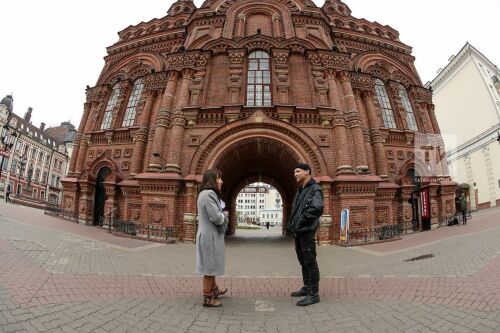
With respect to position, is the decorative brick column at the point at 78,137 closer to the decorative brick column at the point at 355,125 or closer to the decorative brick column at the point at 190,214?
the decorative brick column at the point at 190,214

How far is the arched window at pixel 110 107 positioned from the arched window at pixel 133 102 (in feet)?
3.92

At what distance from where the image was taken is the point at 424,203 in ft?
49.5

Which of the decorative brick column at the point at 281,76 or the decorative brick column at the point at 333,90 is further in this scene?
the decorative brick column at the point at 281,76

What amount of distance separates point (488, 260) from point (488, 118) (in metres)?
32.7

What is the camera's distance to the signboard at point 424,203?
48.9ft

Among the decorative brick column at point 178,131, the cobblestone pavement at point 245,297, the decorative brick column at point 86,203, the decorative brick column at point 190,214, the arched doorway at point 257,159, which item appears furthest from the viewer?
the decorative brick column at point 86,203

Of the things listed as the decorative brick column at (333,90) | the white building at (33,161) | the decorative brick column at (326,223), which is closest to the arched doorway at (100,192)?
the decorative brick column at (326,223)

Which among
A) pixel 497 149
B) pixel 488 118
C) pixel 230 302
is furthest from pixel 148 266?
pixel 488 118

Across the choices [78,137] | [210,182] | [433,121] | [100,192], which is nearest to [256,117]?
[210,182]

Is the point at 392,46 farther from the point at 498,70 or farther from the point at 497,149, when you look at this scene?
the point at 498,70

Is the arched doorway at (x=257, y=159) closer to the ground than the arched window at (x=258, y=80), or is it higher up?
closer to the ground

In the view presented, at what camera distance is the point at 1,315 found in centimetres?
292

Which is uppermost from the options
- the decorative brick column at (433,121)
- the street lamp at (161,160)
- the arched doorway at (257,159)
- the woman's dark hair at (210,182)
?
the decorative brick column at (433,121)

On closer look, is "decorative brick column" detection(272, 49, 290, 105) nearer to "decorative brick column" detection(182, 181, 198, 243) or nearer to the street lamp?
"decorative brick column" detection(182, 181, 198, 243)
